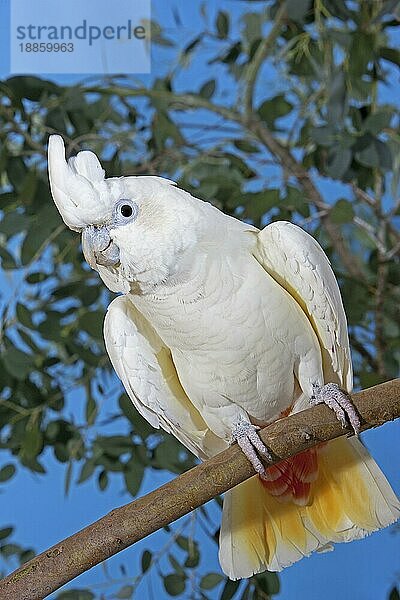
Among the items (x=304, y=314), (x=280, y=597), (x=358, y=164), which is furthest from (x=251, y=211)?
(x=280, y=597)

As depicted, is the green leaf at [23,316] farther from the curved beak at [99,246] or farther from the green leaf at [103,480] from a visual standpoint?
the curved beak at [99,246]

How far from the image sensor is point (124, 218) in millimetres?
745

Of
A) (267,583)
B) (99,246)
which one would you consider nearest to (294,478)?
(99,246)

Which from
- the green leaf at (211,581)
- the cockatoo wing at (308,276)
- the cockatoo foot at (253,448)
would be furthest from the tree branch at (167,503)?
the green leaf at (211,581)

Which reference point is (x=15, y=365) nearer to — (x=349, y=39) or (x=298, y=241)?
(x=298, y=241)

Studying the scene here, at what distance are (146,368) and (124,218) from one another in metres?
0.23

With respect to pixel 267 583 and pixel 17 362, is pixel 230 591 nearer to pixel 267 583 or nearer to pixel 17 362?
pixel 267 583

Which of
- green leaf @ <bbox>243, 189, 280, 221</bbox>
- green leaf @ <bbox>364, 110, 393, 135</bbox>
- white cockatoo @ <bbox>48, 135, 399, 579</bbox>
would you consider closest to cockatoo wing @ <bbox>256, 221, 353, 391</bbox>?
white cockatoo @ <bbox>48, 135, 399, 579</bbox>

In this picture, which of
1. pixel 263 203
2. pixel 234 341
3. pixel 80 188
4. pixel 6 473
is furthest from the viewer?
pixel 6 473

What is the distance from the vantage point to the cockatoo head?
72 centimetres

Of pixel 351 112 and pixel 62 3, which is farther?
pixel 62 3

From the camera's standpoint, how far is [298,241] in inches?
32.9

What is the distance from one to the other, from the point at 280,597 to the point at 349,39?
1.04 metres

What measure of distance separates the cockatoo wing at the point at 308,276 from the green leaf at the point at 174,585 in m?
0.60
